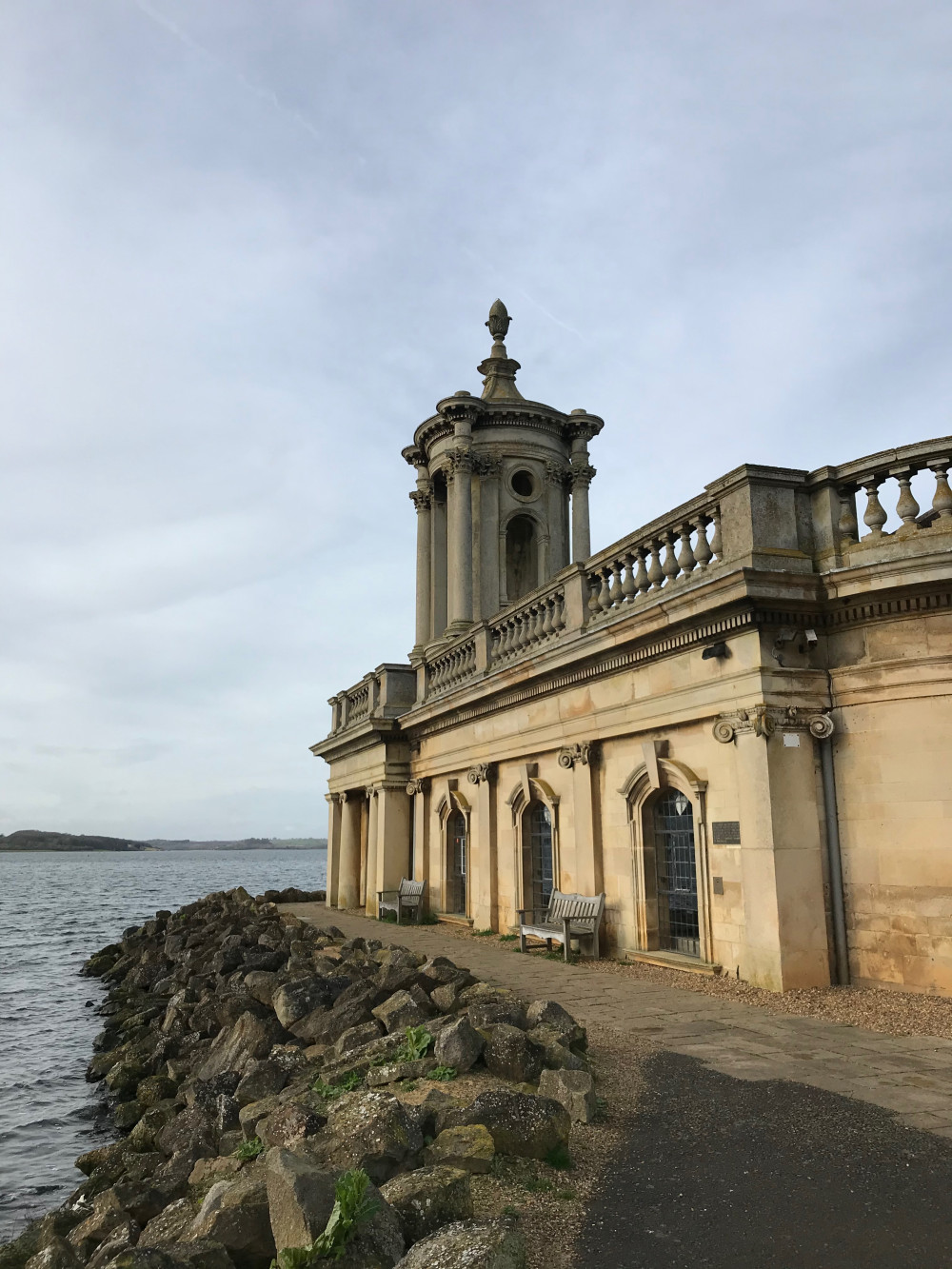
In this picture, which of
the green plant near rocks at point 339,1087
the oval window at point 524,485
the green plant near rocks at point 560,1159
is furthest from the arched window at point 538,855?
the green plant near rocks at point 560,1159

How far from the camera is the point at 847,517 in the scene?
11914mm

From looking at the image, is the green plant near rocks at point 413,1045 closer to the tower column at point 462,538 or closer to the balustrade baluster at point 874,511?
the balustrade baluster at point 874,511

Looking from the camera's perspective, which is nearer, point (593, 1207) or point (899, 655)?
point (593, 1207)

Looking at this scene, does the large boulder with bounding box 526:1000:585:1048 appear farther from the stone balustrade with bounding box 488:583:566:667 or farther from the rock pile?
the stone balustrade with bounding box 488:583:566:667

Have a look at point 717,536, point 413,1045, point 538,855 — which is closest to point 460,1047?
point 413,1045

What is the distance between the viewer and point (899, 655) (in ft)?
36.6

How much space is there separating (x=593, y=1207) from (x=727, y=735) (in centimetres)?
766

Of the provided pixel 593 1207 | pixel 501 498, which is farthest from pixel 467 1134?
pixel 501 498

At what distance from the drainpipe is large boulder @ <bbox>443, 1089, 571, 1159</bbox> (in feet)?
20.9

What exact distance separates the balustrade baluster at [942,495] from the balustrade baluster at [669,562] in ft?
11.2

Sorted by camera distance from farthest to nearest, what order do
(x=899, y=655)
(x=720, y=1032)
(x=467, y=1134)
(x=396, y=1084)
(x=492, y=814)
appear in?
(x=492, y=814)
(x=899, y=655)
(x=720, y=1032)
(x=396, y=1084)
(x=467, y=1134)

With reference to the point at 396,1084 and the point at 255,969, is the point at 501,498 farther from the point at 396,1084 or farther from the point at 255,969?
the point at 396,1084

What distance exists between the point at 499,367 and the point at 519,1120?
24627 millimetres

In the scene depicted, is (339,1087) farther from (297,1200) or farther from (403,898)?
(403,898)
